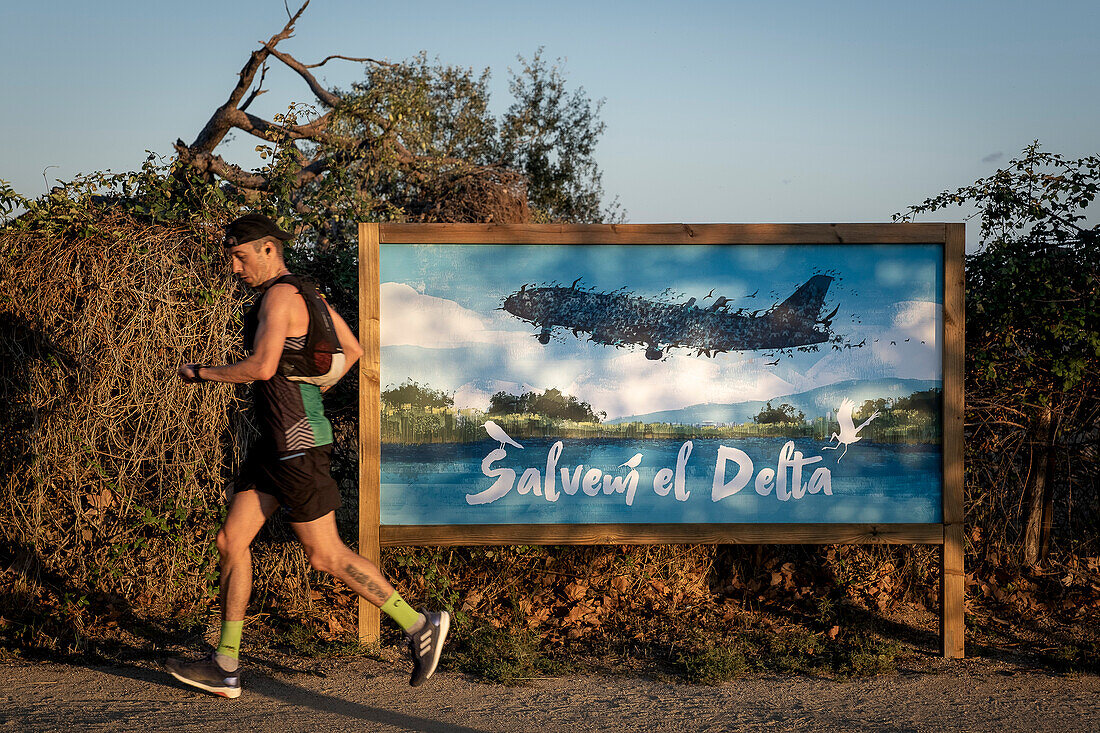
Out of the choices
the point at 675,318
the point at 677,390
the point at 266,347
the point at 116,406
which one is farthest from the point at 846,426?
the point at 116,406

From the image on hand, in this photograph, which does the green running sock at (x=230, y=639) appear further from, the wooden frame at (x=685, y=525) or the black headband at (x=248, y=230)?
the black headband at (x=248, y=230)

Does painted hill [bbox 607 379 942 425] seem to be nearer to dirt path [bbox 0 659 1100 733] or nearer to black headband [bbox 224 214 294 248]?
dirt path [bbox 0 659 1100 733]

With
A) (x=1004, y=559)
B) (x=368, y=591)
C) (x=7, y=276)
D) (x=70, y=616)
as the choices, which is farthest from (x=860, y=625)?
(x=7, y=276)

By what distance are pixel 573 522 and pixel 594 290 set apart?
44.4 inches

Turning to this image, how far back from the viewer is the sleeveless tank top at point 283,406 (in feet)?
12.8

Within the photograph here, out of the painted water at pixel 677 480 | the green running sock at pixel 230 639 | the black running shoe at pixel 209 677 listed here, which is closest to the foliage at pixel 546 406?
the painted water at pixel 677 480

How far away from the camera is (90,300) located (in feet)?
15.6

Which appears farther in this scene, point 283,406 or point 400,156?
point 400,156

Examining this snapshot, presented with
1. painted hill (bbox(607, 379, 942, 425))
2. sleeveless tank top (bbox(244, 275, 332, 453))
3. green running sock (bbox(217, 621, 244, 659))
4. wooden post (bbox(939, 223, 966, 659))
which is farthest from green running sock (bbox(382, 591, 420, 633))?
wooden post (bbox(939, 223, 966, 659))

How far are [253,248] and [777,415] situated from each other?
253 centimetres

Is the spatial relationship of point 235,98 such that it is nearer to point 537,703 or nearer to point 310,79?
point 310,79

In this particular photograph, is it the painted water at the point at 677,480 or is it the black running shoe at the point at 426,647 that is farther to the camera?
the painted water at the point at 677,480

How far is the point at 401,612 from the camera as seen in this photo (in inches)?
155

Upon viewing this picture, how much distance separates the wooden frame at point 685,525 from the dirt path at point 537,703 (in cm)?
56
